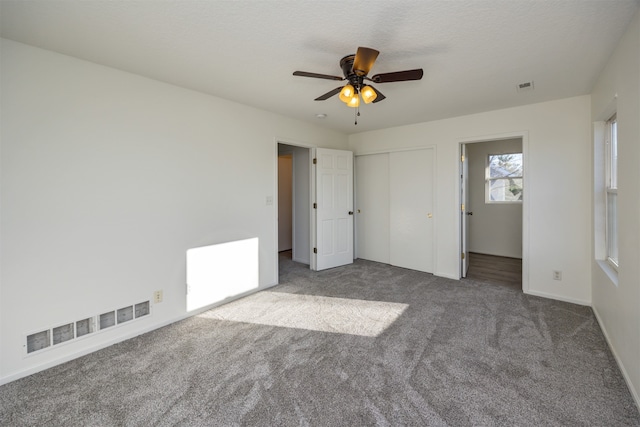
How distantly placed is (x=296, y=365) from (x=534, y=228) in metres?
3.31

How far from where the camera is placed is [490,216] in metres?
6.01

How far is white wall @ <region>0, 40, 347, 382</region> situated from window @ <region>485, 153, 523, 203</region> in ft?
16.6

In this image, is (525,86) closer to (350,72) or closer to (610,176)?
(610,176)

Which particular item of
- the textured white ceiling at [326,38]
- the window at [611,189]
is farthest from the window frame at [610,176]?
the textured white ceiling at [326,38]

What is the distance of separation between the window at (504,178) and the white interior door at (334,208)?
119 inches

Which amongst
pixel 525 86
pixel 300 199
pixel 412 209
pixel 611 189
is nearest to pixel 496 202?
pixel 412 209

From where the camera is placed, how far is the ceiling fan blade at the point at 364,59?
186cm

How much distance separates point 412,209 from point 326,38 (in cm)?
332

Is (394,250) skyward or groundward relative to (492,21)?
groundward

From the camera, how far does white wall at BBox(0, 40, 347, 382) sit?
209cm

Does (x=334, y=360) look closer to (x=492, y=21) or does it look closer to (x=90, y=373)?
(x=90, y=373)

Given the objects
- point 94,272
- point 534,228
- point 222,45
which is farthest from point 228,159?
point 534,228

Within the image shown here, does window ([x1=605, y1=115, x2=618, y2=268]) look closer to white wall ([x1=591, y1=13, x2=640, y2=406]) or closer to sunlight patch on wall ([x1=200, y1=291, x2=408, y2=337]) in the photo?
white wall ([x1=591, y1=13, x2=640, y2=406])

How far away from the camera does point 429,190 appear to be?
4.61 metres
